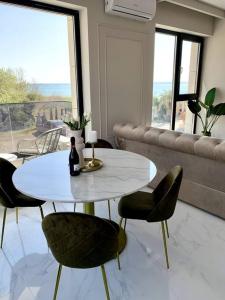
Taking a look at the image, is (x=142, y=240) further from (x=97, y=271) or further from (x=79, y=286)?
(x=79, y=286)

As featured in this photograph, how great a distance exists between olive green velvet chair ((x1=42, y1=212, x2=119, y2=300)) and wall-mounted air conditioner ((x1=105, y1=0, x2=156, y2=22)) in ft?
9.39

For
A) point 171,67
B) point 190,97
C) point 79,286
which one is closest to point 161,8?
point 171,67

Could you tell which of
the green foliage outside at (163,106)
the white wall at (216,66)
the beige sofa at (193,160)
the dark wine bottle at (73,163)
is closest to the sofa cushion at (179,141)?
the beige sofa at (193,160)

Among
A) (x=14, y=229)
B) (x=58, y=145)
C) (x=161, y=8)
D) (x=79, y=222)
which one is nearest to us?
(x=79, y=222)

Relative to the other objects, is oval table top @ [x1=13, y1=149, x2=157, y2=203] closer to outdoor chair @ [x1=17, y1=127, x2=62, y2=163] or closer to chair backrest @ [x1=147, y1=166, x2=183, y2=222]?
chair backrest @ [x1=147, y1=166, x2=183, y2=222]

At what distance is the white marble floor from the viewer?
5.15 ft

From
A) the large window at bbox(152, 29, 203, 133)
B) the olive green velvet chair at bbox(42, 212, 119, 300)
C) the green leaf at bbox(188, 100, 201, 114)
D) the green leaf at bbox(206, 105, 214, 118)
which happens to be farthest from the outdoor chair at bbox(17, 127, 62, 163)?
the green leaf at bbox(206, 105, 214, 118)

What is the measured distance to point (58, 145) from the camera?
3.36m

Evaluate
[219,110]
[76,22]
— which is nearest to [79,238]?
[76,22]

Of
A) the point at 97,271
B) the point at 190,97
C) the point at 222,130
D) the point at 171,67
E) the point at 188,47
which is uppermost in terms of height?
the point at 188,47

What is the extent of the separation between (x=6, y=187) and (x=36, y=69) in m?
1.62

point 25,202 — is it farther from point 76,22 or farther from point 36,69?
point 76,22

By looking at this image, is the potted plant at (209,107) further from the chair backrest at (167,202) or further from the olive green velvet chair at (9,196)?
the olive green velvet chair at (9,196)

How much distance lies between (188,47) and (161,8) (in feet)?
4.32
